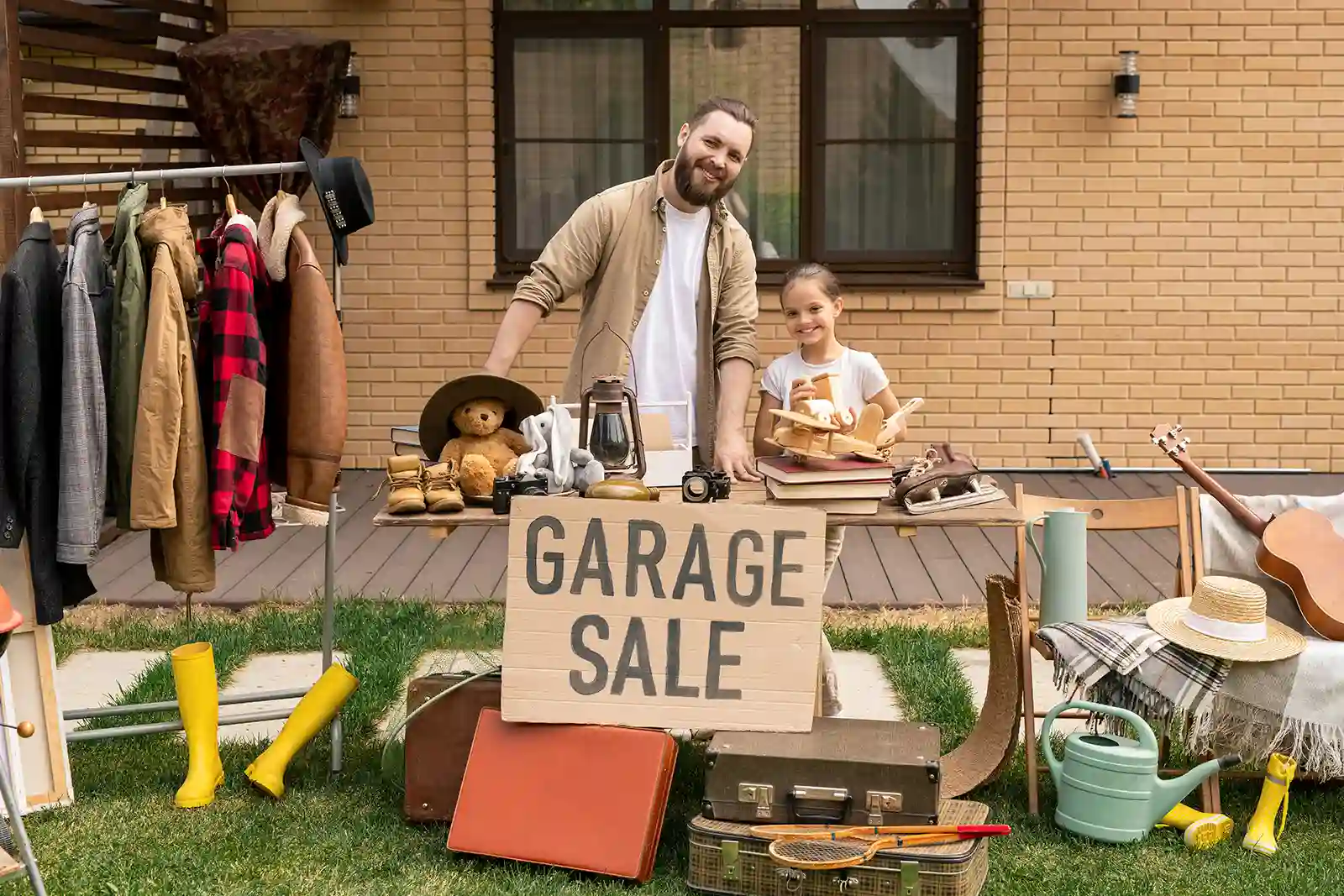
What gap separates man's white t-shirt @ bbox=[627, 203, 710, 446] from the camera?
4.58m

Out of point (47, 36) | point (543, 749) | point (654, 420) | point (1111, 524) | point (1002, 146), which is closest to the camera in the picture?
point (543, 749)

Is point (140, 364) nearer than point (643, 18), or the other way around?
point (140, 364)

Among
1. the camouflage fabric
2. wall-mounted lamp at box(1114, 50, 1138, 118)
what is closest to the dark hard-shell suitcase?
the camouflage fabric

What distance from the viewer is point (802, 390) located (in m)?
3.88

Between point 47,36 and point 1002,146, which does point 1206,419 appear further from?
point 47,36

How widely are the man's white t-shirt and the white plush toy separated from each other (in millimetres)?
677

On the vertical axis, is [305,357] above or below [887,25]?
below

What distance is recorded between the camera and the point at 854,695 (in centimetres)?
507

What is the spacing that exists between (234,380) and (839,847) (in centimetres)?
189

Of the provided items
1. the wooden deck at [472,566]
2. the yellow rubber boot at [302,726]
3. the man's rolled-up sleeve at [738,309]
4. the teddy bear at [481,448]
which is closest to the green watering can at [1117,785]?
the man's rolled-up sleeve at [738,309]

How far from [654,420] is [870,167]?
458cm

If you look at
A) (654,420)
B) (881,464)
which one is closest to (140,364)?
(654,420)

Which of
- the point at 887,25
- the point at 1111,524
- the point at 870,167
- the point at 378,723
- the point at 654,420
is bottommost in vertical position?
the point at 378,723

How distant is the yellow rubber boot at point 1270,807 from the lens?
12.6 ft
